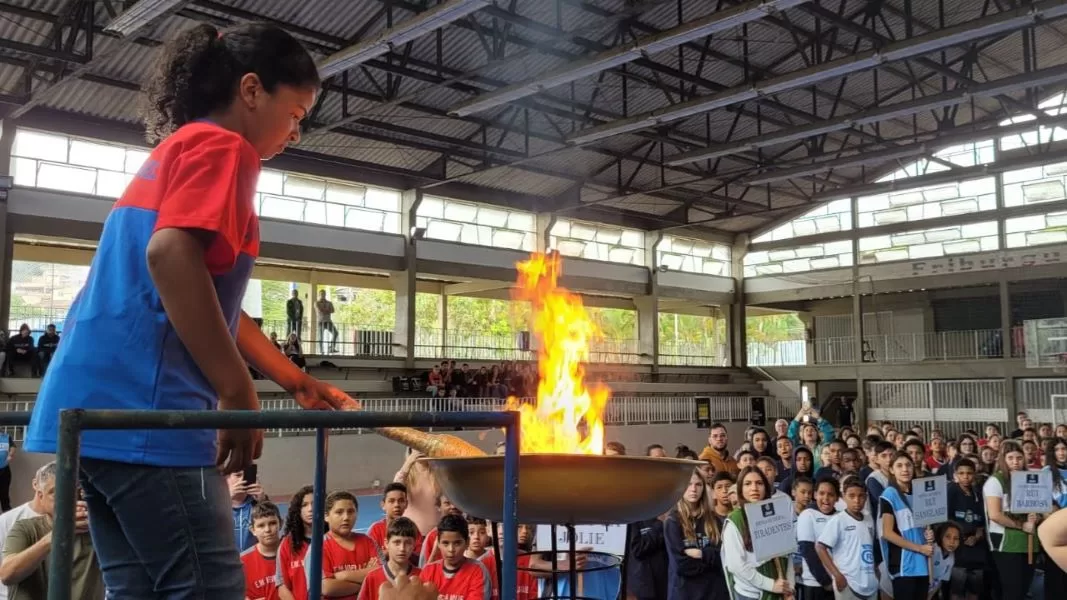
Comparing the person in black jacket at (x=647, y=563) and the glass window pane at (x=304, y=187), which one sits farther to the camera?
the glass window pane at (x=304, y=187)

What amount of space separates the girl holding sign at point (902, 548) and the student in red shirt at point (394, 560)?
12.8ft

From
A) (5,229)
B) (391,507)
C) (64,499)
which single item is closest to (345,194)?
(5,229)

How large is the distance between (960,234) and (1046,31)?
6.14 meters

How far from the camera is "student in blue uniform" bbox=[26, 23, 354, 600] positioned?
1.31 meters

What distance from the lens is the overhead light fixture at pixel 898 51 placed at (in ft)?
36.3

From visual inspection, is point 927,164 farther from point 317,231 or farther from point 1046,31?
point 317,231

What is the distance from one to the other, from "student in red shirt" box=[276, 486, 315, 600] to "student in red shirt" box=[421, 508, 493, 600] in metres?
0.62

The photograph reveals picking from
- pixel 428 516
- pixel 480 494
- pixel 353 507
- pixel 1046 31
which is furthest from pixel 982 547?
pixel 1046 31

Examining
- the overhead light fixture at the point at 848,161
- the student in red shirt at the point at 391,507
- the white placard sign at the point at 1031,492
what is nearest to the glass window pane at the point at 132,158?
the overhead light fixture at the point at 848,161

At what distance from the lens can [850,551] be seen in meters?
6.17

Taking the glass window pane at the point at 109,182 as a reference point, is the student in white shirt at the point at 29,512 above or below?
below

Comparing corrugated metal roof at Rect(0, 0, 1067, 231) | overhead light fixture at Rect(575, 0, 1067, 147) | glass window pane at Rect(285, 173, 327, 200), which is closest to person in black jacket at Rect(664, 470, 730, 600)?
overhead light fixture at Rect(575, 0, 1067, 147)

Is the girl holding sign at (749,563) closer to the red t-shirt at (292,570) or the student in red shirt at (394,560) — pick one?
the student in red shirt at (394,560)

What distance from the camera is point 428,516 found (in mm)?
5758
